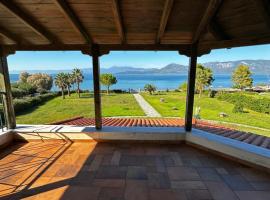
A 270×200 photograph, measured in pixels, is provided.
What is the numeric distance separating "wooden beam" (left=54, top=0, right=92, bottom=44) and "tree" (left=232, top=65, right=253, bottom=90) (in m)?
37.7

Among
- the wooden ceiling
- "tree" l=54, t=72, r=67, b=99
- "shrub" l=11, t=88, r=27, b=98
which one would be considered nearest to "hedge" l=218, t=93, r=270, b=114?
the wooden ceiling

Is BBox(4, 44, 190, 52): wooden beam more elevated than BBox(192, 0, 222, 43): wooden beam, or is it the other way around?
BBox(192, 0, 222, 43): wooden beam

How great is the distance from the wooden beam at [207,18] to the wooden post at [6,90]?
371 centimetres

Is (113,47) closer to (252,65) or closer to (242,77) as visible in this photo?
(242,77)

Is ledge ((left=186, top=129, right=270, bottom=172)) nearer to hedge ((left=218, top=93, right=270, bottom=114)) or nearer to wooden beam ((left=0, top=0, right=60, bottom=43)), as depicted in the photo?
wooden beam ((left=0, top=0, right=60, bottom=43))

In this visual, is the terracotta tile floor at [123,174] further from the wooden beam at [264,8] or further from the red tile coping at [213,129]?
the wooden beam at [264,8]

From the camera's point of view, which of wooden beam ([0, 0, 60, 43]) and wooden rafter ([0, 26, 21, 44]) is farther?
wooden rafter ([0, 26, 21, 44])

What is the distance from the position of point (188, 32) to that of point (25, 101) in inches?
893

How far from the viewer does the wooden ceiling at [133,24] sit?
2.44 m

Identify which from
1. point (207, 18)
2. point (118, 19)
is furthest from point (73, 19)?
point (207, 18)

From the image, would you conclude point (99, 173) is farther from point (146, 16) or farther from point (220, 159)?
point (146, 16)

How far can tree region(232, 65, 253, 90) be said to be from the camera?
34.6 meters

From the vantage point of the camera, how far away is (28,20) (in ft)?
9.02

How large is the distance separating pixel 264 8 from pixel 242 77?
123 ft
